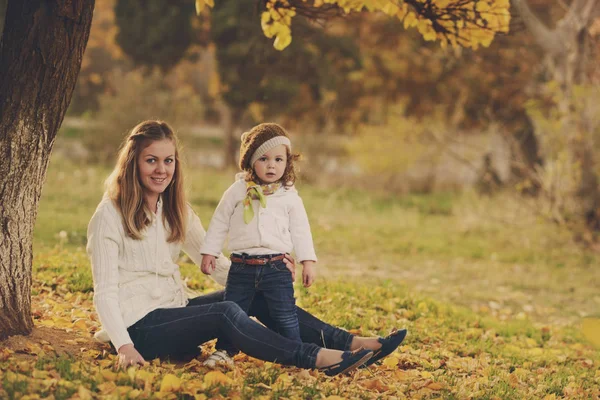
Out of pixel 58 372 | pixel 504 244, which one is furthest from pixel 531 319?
pixel 58 372

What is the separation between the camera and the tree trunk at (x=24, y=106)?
3.99 metres

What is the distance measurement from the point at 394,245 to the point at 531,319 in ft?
11.6

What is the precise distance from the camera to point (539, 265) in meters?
10.2

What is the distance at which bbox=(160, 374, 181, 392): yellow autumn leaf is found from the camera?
332cm

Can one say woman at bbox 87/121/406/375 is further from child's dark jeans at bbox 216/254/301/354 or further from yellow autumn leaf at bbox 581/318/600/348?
yellow autumn leaf at bbox 581/318/600/348

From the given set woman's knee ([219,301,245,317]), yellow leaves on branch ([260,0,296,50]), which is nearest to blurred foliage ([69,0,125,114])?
yellow leaves on branch ([260,0,296,50])

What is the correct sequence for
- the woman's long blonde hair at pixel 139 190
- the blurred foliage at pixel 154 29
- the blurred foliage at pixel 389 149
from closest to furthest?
the woman's long blonde hair at pixel 139 190 < the blurred foliage at pixel 389 149 < the blurred foliage at pixel 154 29

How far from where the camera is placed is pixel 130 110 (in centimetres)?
1594

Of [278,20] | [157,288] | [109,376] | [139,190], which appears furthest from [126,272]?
[278,20]

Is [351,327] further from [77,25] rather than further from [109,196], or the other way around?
[77,25]

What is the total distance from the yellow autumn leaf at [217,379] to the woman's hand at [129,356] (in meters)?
0.34

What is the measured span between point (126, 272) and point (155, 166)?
0.54m

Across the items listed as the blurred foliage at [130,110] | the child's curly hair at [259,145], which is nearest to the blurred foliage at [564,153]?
the child's curly hair at [259,145]

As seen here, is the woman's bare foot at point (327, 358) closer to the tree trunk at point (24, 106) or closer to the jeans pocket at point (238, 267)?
the jeans pocket at point (238, 267)
